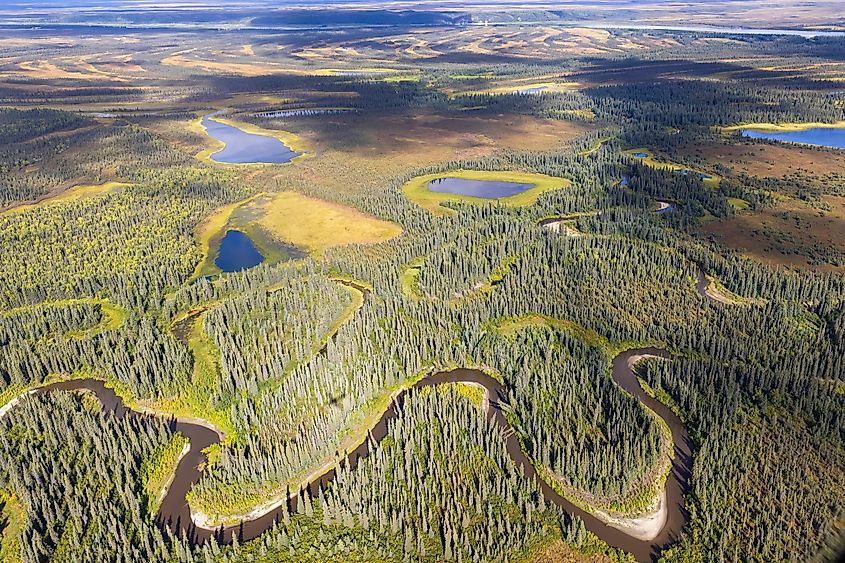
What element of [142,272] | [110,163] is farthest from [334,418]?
[110,163]

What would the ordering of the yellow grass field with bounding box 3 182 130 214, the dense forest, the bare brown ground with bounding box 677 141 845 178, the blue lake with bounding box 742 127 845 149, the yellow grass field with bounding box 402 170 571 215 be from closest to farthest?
the dense forest, the yellow grass field with bounding box 402 170 571 215, the yellow grass field with bounding box 3 182 130 214, the bare brown ground with bounding box 677 141 845 178, the blue lake with bounding box 742 127 845 149

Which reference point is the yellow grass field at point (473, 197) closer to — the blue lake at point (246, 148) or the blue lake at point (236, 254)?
the blue lake at point (236, 254)

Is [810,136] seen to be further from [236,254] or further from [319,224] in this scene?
[236,254]

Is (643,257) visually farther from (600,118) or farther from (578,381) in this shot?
(600,118)

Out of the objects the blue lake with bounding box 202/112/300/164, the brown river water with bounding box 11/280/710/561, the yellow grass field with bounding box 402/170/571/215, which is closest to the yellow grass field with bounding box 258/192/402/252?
the yellow grass field with bounding box 402/170/571/215

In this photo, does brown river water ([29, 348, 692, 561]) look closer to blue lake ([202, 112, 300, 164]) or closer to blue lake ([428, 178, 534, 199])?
blue lake ([428, 178, 534, 199])

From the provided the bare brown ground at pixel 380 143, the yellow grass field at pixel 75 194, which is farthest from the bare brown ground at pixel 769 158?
the yellow grass field at pixel 75 194
